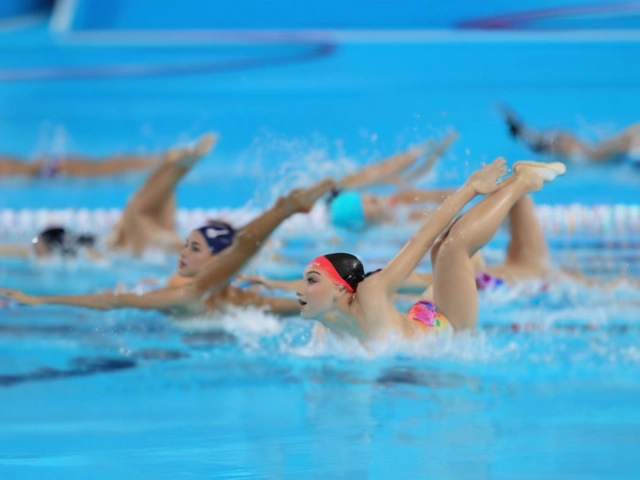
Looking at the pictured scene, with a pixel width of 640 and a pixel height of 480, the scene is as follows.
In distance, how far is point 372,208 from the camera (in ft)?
21.4

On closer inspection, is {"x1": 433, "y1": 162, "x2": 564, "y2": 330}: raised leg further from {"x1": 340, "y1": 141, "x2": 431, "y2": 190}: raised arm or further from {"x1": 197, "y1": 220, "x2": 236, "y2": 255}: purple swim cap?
{"x1": 340, "y1": 141, "x2": 431, "y2": 190}: raised arm

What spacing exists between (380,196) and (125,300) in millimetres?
3047

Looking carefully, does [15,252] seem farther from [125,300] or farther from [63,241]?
[125,300]

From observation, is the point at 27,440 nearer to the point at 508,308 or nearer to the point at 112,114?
the point at 508,308

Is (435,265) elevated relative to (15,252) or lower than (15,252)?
lower

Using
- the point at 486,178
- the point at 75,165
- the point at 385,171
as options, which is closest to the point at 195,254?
the point at 486,178

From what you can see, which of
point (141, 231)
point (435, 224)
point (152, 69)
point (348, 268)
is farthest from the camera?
point (152, 69)

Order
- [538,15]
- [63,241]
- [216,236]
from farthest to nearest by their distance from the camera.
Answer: [538,15] < [63,241] < [216,236]

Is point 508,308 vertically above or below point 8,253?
below

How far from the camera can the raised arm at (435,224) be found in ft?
11.5

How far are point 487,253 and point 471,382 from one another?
276 centimetres

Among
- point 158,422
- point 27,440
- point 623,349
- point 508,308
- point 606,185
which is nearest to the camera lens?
point 27,440

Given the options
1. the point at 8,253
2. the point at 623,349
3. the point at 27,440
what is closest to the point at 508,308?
the point at 623,349

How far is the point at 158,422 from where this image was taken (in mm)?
3480
